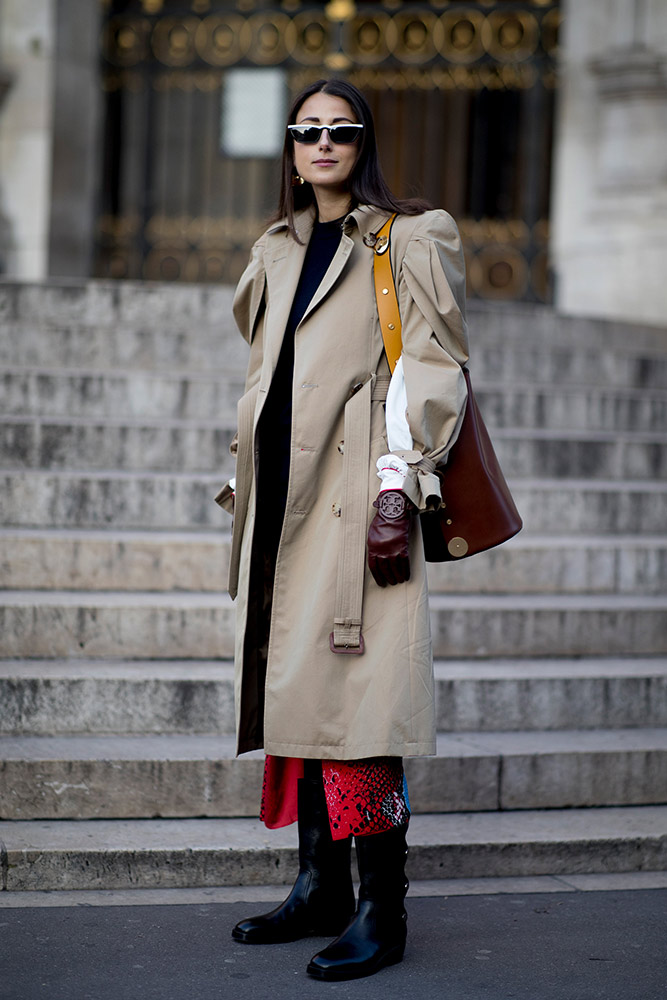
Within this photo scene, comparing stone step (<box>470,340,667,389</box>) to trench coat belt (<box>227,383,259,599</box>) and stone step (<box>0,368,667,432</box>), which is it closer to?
stone step (<box>0,368,667,432</box>)

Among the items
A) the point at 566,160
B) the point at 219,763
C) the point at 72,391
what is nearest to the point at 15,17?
the point at 566,160

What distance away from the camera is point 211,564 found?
220 inches

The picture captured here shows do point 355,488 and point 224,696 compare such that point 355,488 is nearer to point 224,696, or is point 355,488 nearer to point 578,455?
point 224,696

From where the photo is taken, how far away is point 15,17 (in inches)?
426

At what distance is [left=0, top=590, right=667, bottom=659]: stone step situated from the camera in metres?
5.07

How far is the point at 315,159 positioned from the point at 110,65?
29.3 feet

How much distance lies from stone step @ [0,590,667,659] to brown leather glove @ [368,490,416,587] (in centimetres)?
199

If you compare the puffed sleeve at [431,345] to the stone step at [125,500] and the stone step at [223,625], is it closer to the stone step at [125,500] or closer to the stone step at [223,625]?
the stone step at [223,625]


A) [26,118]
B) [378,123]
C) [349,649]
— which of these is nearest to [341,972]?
[349,649]

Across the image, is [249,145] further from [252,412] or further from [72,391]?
[252,412]

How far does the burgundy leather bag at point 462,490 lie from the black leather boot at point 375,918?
2.43 ft

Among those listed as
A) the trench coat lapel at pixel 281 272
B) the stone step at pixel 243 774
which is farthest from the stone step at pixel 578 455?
the trench coat lapel at pixel 281 272

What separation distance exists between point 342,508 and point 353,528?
0.06 metres

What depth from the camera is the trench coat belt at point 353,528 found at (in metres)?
3.30
